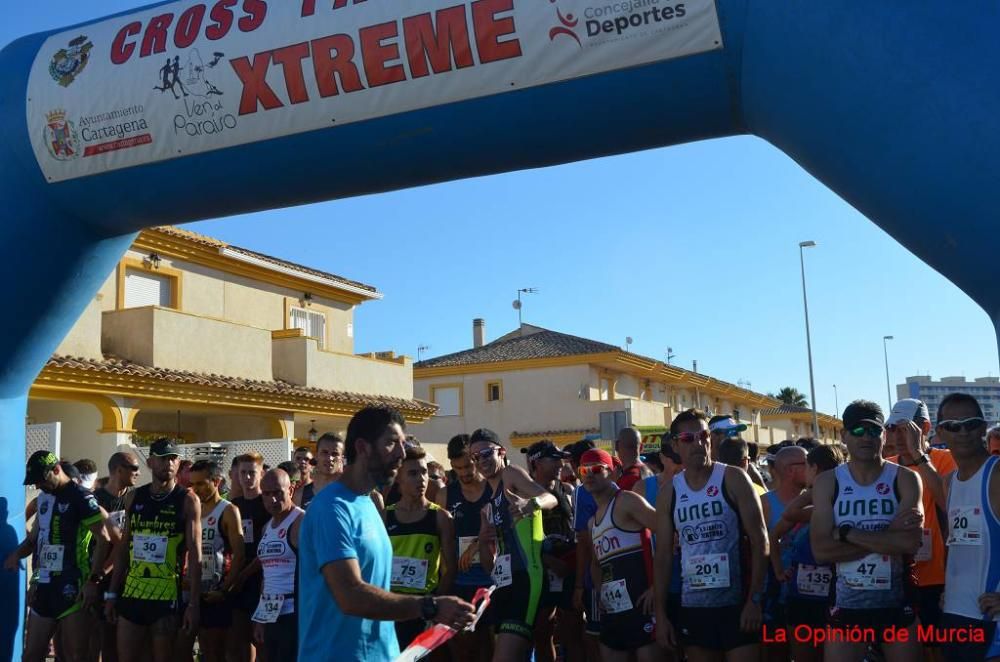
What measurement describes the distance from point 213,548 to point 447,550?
7.15 feet

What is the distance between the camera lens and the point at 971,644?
486cm

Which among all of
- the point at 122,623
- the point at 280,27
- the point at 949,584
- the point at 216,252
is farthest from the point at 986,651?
the point at 216,252

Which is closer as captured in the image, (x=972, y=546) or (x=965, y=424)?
(x=972, y=546)

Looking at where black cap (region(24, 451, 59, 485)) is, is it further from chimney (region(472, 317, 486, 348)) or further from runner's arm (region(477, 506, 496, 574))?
chimney (region(472, 317, 486, 348))

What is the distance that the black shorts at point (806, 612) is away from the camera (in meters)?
6.31

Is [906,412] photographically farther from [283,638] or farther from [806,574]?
[283,638]

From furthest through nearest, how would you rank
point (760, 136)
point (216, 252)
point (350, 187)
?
1. point (216, 252)
2. point (350, 187)
3. point (760, 136)

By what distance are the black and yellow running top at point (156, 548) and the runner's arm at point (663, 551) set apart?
11.8 feet

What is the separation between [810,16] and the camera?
15.7ft

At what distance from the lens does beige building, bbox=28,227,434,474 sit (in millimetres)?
17469

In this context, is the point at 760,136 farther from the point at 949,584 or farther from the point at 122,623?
the point at 122,623

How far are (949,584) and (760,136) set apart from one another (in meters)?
2.57

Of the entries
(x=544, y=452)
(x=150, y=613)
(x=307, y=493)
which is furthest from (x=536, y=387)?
(x=150, y=613)

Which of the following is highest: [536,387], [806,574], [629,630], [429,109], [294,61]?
[536,387]
